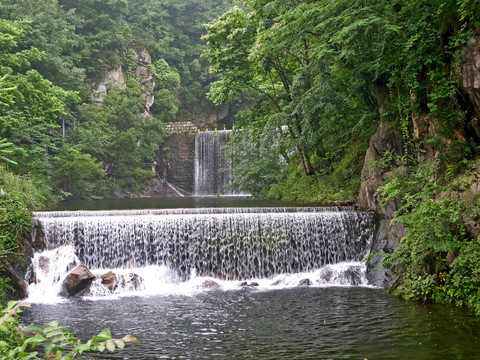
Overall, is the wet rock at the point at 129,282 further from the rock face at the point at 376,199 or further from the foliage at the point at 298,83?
the foliage at the point at 298,83

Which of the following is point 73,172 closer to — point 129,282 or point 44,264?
point 44,264

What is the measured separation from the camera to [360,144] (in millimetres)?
15391

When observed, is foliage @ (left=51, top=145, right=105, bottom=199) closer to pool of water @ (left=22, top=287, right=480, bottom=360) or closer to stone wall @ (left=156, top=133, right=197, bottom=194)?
stone wall @ (left=156, top=133, right=197, bottom=194)

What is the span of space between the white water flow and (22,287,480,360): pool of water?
5.42ft

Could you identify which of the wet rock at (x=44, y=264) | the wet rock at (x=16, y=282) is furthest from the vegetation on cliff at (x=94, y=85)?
the wet rock at (x=16, y=282)

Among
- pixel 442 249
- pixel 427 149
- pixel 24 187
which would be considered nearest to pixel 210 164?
pixel 24 187

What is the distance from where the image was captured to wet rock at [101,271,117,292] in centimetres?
973

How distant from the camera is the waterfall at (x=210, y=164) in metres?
32.6

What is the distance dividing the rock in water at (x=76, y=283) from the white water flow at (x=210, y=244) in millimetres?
961

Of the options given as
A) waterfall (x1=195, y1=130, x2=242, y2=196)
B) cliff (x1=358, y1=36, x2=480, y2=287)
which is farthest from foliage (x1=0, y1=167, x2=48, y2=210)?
waterfall (x1=195, y1=130, x2=242, y2=196)

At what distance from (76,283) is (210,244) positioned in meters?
3.39

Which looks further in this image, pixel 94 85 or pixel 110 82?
pixel 110 82

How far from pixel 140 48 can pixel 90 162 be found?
19.2 meters

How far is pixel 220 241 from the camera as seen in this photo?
11.2 metres
